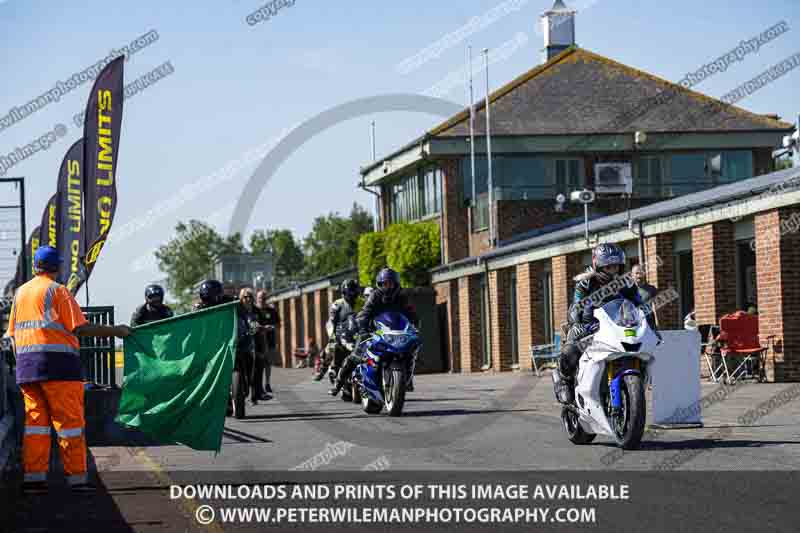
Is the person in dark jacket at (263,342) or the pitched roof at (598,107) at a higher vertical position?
the pitched roof at (598,107)

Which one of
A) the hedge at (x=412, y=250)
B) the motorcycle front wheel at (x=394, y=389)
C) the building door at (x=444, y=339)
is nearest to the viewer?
the motorcycle front wheel at (x=394, y=389)

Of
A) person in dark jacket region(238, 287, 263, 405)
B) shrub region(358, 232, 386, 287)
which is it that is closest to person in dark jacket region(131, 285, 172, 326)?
person in dark jacket region(238, 287, 263, 405)

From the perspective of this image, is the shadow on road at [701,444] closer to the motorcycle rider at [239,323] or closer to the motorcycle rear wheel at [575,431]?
the motorcycle rear wheel at [575,431]

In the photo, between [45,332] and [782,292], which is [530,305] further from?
[45,332]

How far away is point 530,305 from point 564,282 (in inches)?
116

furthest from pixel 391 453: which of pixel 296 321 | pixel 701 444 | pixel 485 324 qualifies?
pixel 296 321

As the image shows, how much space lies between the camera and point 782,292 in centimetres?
2267

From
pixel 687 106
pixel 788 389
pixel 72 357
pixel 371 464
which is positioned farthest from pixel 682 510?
pixel 687 106

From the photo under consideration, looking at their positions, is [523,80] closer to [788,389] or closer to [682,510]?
[788,389]

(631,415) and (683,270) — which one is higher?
(683,270)

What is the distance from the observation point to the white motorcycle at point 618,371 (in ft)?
36.6

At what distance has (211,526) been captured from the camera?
7910mm

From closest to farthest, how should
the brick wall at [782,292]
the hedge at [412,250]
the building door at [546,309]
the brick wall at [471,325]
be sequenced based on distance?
the brick wall at [782,292] < the building door at [546,309] < the brick wall at [471,325] < the hedge at [412,250]

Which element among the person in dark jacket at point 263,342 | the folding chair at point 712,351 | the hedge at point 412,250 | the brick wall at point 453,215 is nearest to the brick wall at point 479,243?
the brick wall at point 453,215
